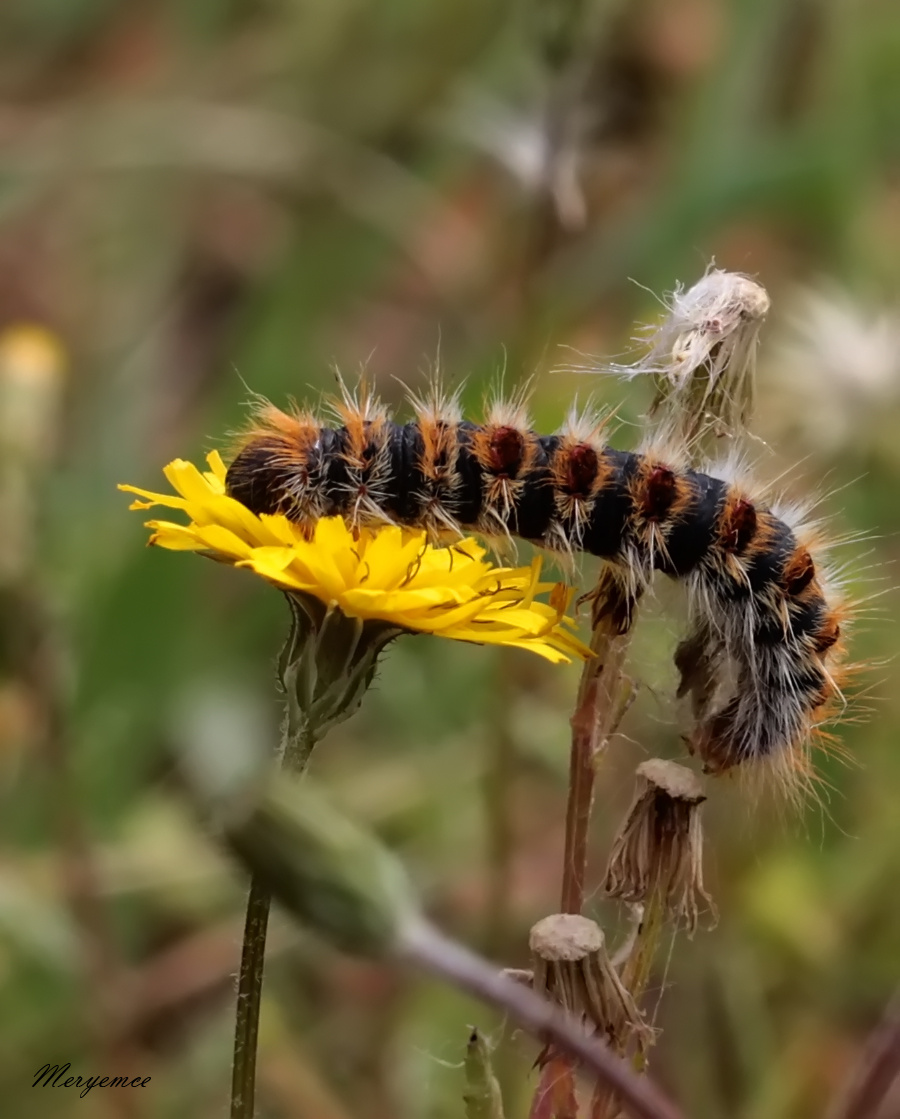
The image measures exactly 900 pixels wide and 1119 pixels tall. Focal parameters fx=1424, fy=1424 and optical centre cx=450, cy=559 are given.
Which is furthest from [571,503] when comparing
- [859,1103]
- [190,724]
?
[190,724]

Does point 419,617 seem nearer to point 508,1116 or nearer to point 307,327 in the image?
point 508,1116

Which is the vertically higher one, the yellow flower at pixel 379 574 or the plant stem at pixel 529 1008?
the yellow flower at pixel 379 574

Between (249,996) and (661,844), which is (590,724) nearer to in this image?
(661,844)

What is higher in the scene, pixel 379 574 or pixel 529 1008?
pixel 379 574

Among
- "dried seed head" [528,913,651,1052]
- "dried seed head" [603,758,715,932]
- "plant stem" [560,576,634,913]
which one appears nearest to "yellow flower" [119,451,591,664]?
"plant stem" [560,576,634,913]

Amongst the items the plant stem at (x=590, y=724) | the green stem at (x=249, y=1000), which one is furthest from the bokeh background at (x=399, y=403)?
the plant stem at (x=590, y=724)

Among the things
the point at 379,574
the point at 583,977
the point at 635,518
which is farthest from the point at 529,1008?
the point at 635,518

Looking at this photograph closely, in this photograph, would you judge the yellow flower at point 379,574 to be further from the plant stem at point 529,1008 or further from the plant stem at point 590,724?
the plant stem at point 529,1008
